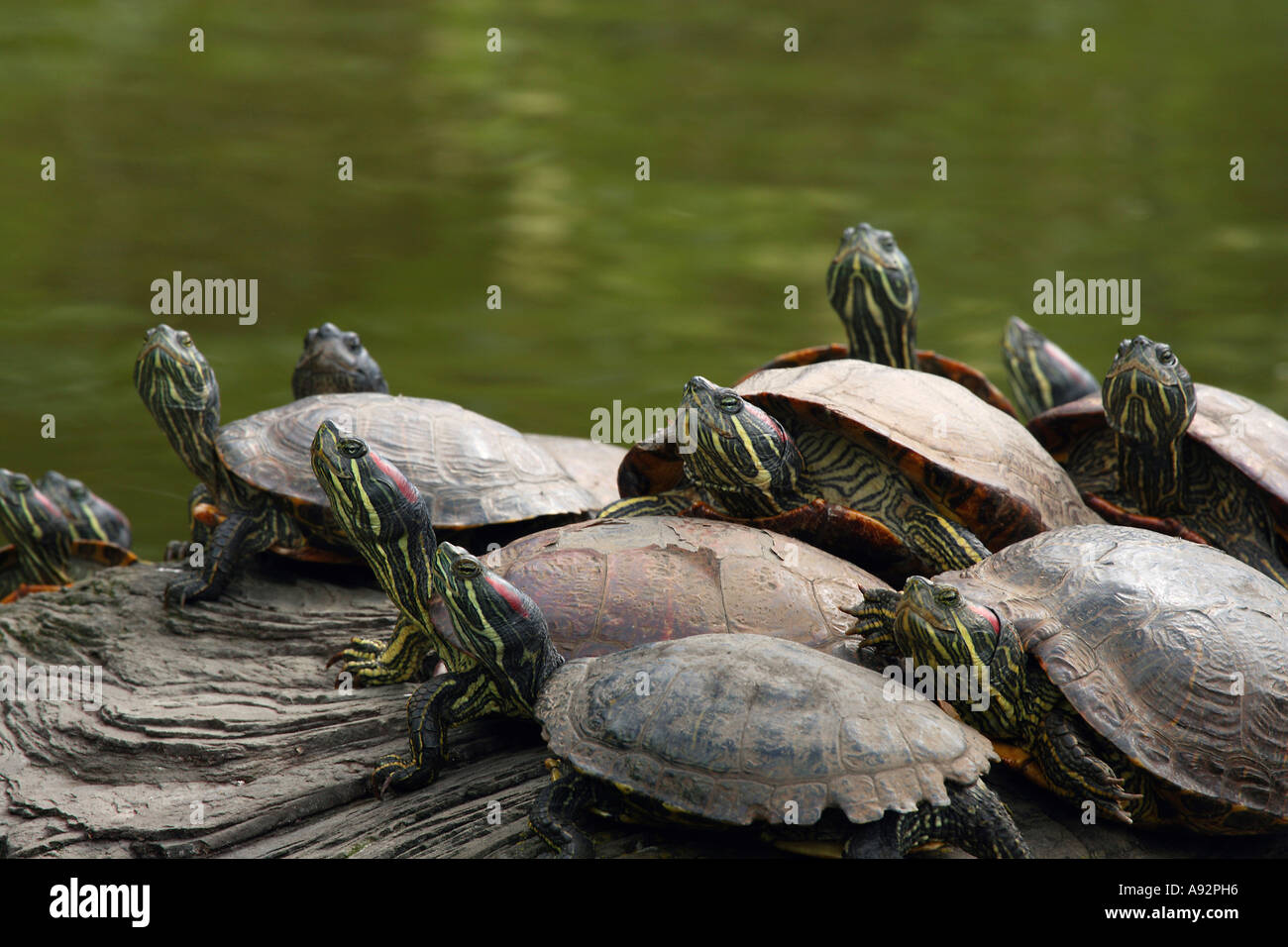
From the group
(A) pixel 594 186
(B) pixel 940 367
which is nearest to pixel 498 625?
(B) pixel 940 367

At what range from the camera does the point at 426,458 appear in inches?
127

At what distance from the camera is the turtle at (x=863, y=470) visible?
8.87ft

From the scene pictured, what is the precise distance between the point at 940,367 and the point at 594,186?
341 inches

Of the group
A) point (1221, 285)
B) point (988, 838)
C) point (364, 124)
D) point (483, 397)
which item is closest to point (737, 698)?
point (988, 838)

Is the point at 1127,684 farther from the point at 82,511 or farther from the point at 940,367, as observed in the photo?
the point at 82,511

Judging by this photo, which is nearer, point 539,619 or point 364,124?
point 539,619

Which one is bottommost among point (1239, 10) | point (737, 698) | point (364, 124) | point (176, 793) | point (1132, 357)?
point (176, 793)

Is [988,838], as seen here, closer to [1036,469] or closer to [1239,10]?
[1036,469]

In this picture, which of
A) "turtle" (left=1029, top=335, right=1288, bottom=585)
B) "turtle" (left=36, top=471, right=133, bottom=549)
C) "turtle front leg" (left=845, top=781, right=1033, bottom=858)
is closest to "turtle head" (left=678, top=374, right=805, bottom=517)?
"turtle" (left=1029, top=335, right=1288, bottom=585)

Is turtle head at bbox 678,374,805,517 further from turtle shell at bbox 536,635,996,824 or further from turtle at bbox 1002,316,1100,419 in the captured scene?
→ turtle at bbox 1002,316,1100,419

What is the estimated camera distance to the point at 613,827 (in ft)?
6.66

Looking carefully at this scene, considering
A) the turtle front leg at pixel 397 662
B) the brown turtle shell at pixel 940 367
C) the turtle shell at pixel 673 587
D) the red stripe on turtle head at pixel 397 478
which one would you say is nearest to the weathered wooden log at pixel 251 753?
the turtle front leg at pixel 397 662

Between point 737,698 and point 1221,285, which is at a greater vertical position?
point 1221,285

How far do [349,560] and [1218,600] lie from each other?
2189mm
